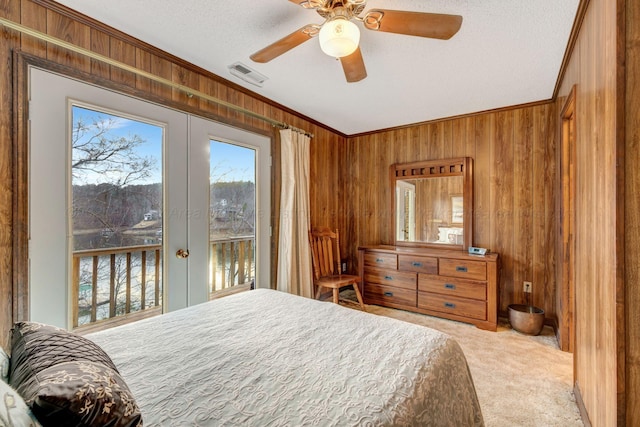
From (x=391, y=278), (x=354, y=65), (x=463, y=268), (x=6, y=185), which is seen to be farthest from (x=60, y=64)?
(x=463, y=268)

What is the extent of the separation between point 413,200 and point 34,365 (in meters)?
3.72

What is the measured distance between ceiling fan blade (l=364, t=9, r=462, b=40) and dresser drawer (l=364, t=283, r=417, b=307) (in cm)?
273

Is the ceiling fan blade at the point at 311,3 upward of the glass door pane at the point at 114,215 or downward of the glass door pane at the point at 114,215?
upward

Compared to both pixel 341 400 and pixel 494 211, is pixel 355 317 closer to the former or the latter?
pixel 341 400

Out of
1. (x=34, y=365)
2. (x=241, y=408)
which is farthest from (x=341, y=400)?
(x=34, y=365)

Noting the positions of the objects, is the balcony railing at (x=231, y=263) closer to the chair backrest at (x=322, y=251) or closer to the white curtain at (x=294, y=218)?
the white curtain at (x=294, y=218)

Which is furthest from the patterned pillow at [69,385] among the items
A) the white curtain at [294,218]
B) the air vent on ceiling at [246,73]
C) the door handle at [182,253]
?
the white curtain at [294,218]

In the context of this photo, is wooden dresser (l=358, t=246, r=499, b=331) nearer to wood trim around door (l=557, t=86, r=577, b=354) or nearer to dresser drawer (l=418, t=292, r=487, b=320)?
dresser drawer (l=418, t=292, r=487, b=320)

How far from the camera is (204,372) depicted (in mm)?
1039

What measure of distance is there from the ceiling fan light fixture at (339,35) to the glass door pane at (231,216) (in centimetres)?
151

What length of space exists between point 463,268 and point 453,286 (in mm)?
229

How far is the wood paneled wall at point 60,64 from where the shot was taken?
154 cm

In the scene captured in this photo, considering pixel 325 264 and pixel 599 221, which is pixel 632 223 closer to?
pixel 599 221

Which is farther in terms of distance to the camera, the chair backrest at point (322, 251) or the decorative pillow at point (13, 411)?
the chair backrest at point (322, 251)
